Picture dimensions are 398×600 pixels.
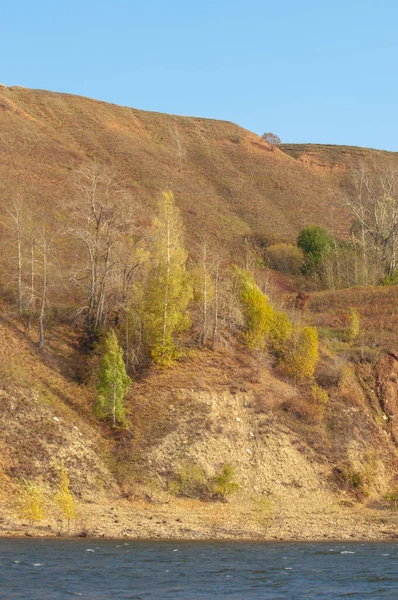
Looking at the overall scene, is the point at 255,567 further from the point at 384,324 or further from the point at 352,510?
the point at 384,324

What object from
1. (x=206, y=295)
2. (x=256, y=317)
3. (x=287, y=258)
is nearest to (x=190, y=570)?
(x=206, y=295)

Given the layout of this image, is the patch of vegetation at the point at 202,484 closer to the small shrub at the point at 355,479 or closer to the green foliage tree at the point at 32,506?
the small shrub at the point at 355,479

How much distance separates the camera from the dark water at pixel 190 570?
24844 millimetres

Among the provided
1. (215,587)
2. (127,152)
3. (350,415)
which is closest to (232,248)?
(127,152)

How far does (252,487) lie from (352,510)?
6.22 metres

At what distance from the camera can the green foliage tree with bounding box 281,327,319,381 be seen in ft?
179

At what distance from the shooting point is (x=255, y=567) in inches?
1169

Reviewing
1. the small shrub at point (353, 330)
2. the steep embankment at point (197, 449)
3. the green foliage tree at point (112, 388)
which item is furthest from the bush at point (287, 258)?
the green foliage tree at point (112, 388)

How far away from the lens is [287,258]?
94.9 m

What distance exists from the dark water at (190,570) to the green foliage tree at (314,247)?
57.9 m

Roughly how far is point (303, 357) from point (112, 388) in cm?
1562

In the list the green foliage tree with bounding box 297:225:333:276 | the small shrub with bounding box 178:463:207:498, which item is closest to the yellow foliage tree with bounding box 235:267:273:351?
the small shrub with bounding box 178:463:207:498

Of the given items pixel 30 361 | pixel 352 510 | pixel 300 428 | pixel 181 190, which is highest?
pixel 181 190

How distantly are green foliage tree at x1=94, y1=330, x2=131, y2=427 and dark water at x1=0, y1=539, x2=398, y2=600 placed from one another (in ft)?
40.3
